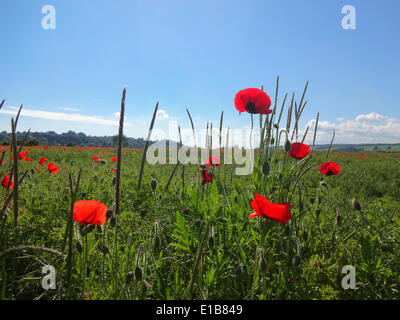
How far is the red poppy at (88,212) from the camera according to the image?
Answer: 3.26 ft

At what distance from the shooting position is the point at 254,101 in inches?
68.1

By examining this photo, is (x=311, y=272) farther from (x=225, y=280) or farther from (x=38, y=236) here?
(x=38, y=236)

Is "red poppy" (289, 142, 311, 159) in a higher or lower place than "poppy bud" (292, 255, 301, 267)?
higher

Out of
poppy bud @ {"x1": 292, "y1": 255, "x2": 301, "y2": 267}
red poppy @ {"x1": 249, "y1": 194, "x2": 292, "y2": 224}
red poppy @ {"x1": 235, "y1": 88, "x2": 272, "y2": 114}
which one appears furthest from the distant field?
red poppy @ {"x1": 235, "y1": 88, "x2": 272, "y2": 114}

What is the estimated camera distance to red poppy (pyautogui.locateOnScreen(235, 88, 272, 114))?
5.54 ft

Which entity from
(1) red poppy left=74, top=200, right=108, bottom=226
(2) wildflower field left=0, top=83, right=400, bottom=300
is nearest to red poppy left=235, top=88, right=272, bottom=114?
(2) wildflower field left=0, top=83, right=400, bottom=300

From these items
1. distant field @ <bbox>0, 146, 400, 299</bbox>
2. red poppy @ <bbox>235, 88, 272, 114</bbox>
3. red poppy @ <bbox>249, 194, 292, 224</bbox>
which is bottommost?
distant field @ <bbox>0, 146, 400, 299</bbox>

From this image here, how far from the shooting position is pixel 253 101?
68.3 inches

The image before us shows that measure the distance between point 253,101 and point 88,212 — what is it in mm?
1363

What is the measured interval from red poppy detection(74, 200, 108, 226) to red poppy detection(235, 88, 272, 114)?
50.0 inches

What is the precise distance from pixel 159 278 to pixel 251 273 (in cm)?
56

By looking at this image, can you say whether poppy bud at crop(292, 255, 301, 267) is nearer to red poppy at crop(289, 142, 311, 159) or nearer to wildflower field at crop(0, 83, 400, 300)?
wildflower field at crop(0, 83, 400, 300)

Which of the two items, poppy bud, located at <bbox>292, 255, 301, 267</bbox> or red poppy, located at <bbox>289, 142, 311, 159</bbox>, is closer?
poppy bud, located at <bbox>292, 255, 301, 267</bbox>
